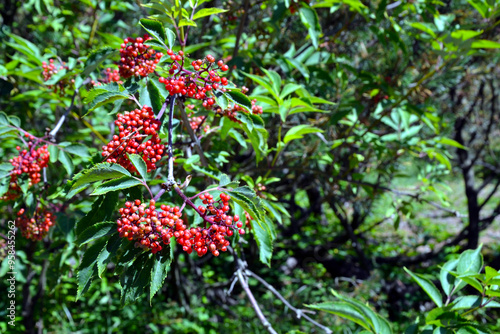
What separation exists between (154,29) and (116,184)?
52cm

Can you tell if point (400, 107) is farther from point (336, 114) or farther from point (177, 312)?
point (177, 312)

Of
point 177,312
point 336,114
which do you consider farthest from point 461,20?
point 177,312

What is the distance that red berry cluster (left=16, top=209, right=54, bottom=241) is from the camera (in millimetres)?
1784

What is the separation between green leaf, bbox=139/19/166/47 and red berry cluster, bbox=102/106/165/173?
0.23m

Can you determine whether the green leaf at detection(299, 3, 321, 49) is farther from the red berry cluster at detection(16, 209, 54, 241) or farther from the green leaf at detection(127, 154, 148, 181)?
the red berry cluster at detection(16, 209, 54, 241)

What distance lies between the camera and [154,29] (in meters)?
1.20

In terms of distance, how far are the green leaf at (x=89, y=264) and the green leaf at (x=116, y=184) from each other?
0.56ft

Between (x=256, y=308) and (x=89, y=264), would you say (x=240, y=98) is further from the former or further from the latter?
(x=256, y=308)

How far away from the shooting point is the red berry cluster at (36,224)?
5.85 ft

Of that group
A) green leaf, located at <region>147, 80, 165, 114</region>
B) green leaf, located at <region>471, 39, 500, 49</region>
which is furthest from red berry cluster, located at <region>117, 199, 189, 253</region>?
green leaf, located at <region>471, 39, 500, 49</region>

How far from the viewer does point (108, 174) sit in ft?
3.15

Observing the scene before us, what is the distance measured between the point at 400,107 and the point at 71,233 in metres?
2.02

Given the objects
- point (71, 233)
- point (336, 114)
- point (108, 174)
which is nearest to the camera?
point (108, 174)

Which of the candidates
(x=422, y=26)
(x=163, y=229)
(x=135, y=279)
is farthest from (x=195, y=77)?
(x=422, y=26)
